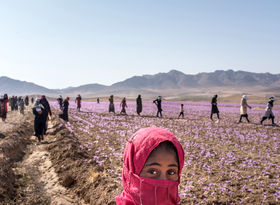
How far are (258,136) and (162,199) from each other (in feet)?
38.0

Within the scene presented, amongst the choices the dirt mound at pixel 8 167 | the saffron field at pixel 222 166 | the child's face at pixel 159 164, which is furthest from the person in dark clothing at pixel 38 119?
the child's face at pixel 159 164

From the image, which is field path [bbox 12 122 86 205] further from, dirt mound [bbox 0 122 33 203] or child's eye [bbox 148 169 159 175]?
child's eye [bbox 148 169 159 175]

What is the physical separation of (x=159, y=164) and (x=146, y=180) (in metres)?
0.16

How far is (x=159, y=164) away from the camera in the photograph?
5.95 ft

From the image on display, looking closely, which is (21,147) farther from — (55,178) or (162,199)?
(162,199)

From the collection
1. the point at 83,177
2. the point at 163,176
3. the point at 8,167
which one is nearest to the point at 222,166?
the point at 83,177

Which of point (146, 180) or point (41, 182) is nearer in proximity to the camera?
point (146, 180)

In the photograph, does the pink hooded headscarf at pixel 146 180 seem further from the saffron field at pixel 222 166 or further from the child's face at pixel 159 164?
the saffron field at pixel 222 166

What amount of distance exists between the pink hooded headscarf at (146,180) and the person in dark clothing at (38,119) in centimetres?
977

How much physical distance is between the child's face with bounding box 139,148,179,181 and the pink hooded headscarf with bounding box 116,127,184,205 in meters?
0.04

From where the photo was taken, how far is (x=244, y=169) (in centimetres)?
661

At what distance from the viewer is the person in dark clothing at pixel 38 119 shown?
10.5 meters

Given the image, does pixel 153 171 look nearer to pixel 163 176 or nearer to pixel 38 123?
pixel 163 176

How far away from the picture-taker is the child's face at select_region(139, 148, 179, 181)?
5.93 feet
